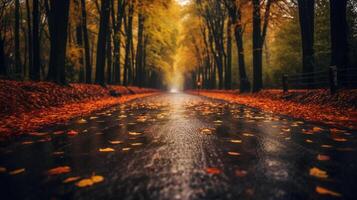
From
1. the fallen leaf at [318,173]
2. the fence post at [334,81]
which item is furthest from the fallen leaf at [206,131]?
the fence post at [334,81]

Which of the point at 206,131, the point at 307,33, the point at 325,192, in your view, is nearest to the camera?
the point at 325,192

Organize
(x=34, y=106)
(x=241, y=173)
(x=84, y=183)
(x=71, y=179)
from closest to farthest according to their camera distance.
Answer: (x=84, y=183) < (x=71, y=179) < (x=241, y=173) < (x=34, y=106)

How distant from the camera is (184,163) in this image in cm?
298

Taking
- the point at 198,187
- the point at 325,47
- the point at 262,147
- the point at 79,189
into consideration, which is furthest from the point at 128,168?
the point at 325,47

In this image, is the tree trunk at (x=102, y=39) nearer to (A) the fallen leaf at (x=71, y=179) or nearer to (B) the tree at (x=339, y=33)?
(B) the tree at (x=339, y=33)

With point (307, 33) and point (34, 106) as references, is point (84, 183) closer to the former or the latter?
point (34, 106)

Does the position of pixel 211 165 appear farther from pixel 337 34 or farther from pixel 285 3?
pixel 285 3

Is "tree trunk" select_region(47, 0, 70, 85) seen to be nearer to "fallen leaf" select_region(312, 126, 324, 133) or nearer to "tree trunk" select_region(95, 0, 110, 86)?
"tree trunk" select_region(95, 0, 110, 86)

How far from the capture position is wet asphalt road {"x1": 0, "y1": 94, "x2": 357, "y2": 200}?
2.20m

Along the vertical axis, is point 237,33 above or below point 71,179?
above

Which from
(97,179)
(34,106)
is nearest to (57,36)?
(34,106)

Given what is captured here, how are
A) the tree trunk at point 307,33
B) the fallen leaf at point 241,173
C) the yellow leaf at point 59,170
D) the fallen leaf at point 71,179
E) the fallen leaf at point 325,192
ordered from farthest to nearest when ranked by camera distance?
the tree trunk at point 307,33 < the yellow leaf at point 59,170 < the fallen leaf at point 241,173 < the fallen leaf at point 71,179 < the fallen leaf at point 325,192

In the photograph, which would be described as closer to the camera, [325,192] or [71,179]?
[325,192]

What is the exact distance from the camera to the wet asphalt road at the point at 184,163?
2.20 metres
